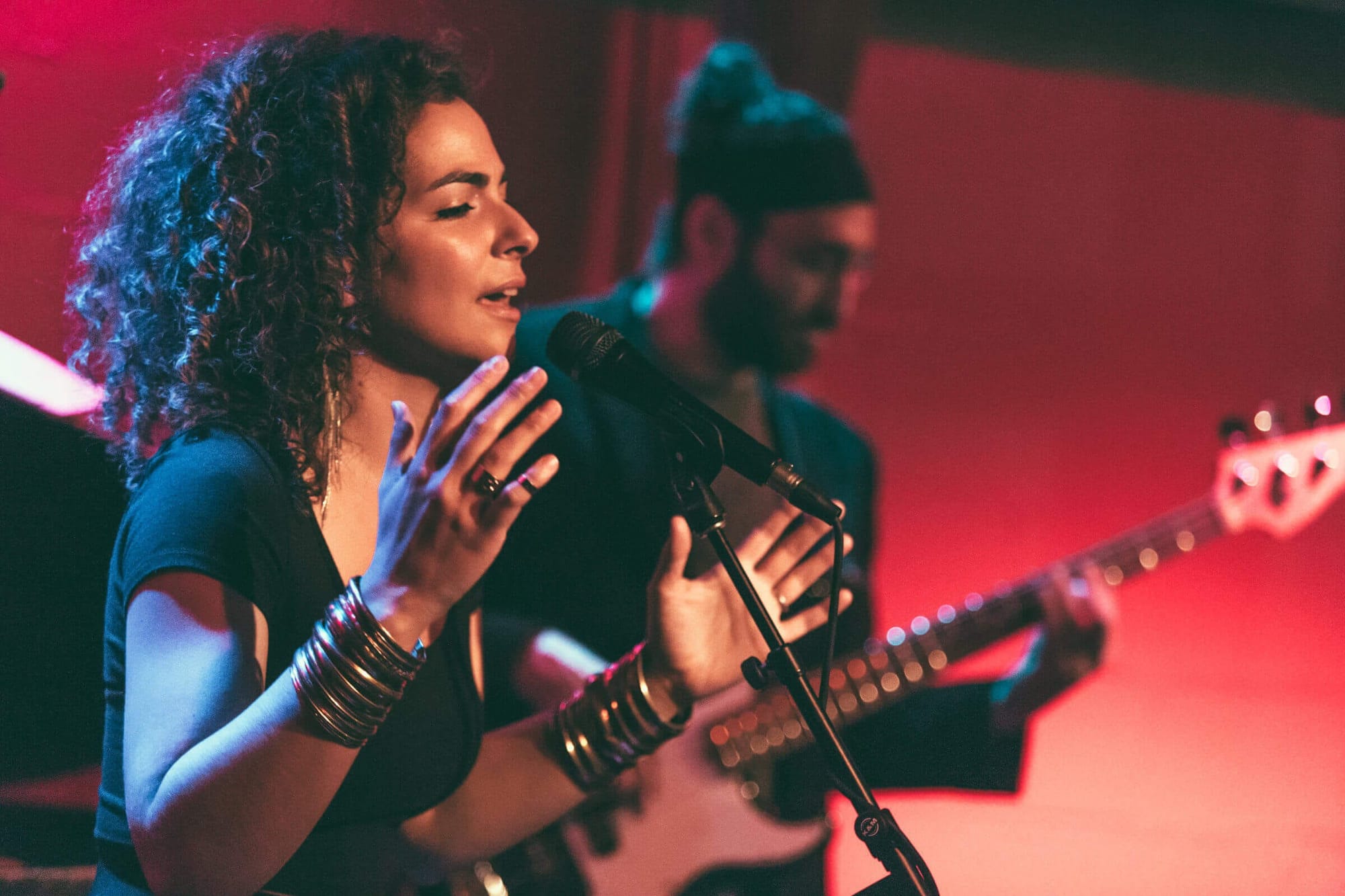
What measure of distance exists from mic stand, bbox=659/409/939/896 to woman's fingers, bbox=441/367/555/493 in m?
0.19

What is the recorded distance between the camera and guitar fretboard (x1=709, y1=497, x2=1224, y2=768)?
83.6 inches

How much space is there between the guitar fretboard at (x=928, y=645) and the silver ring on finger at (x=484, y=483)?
1.24m

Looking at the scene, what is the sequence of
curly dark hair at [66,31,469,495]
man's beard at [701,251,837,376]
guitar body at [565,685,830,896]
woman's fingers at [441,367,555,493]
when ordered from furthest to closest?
man's beard at [701,251,837,376] < guitar body at [565,685,830,896] < curly dark hair at [66,31,469,495] < woman's fingers at [441,367,555,493]

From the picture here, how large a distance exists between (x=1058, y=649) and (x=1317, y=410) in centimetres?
74

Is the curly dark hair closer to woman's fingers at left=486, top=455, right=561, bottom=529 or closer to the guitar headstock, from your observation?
woman's fingers at left=486, top=455, right=561, bottom=529

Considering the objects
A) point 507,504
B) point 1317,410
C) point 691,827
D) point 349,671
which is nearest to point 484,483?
point 507,504

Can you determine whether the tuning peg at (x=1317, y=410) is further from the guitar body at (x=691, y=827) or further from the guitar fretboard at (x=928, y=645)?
the guitar body at (x=691, y=827)

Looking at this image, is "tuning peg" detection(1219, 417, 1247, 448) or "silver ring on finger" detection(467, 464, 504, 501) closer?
"silver ring on finger" detection(467, 464, 504, 501)

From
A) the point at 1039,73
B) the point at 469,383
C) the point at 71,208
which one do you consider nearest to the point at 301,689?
the point at 469,383

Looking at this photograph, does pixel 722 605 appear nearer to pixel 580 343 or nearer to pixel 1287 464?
pixel 580 343

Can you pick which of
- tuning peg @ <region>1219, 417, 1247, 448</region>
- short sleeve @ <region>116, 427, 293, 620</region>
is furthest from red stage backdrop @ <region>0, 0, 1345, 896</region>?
short sleeve @ <region>116, 427, 293, 620</region>

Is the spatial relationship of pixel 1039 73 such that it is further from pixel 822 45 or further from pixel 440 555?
pixel 440 555

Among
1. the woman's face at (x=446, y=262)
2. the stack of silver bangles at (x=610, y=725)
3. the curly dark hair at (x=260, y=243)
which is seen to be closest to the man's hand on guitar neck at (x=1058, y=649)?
the stack of silver bangles at (x=610, y=725)

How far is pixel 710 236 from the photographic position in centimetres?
249
